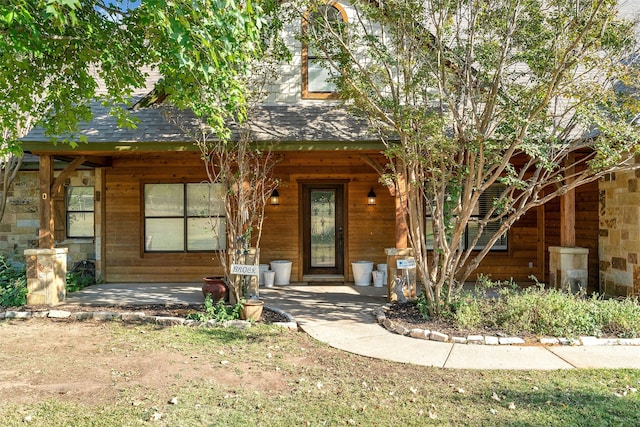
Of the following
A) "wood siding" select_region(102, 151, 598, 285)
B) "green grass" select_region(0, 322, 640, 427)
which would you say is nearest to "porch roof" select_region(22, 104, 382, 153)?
"wood siding" select_region(102, 151, 598, 285)

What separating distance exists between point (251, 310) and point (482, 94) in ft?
14.0

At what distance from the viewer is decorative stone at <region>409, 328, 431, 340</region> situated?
578 centimetres

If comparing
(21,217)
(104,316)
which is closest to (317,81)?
(104,316)

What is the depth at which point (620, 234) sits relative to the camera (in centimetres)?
799

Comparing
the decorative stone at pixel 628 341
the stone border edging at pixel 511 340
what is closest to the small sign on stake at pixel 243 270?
the stone border edging at pixel 511 340

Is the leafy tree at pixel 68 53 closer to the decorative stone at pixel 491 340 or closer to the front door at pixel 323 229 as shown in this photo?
the front door at pixel 323 229

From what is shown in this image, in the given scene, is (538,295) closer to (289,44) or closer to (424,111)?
(424,111)

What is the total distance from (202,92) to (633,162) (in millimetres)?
6413

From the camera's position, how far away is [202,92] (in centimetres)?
578

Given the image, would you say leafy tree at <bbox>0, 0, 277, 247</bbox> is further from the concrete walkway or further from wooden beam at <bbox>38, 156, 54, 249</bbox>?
the concrete walkway

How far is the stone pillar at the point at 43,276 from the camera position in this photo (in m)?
7.73

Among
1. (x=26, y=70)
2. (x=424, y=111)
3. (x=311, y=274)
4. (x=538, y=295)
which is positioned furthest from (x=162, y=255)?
(x=538, y=295)

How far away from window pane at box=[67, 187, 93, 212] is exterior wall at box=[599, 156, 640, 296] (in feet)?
33.1

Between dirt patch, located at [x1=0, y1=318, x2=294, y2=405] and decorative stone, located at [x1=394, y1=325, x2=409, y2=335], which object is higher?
decorative stone, located at [x1=394, y1=325, x2=409, y2=335]
